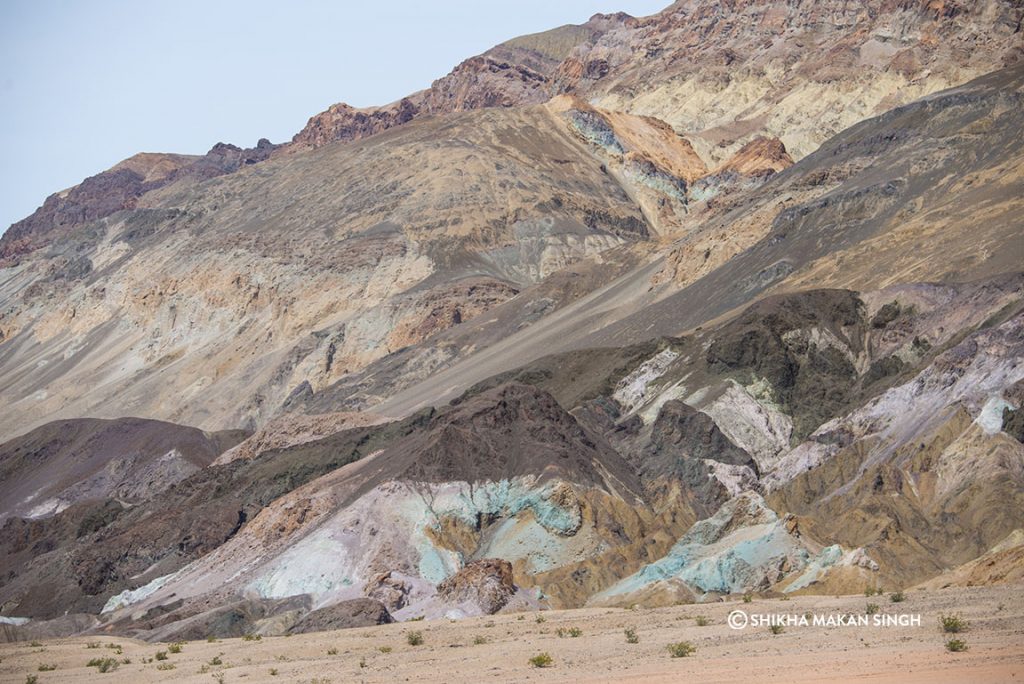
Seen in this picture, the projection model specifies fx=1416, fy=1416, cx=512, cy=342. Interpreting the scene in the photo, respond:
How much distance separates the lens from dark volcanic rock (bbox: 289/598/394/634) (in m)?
46.0

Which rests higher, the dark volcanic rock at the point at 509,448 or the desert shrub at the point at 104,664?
the desert shrub at the point at 104,664

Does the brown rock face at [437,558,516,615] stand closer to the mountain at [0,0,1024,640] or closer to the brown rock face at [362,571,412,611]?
the mountain at [0,0,1024,640]

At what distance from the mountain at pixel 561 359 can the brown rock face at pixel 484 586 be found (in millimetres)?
135

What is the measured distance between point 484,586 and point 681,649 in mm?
22997

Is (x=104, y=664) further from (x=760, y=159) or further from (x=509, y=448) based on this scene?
(x=760, y=159)

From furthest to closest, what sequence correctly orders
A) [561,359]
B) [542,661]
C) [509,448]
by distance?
[561,359] → [509,448] → [542,661]

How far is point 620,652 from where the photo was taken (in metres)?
23.8

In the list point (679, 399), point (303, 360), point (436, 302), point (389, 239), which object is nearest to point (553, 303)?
point (436, 302)

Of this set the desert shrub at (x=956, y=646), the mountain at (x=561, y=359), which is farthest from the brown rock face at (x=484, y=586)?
the desert shrub at (x=956, y=646)

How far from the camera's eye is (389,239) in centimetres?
14462

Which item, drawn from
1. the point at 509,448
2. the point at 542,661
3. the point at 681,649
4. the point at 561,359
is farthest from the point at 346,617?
the point at 561,359

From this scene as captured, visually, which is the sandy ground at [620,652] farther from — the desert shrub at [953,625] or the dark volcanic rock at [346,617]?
the dark volcanic rock at [346,617]

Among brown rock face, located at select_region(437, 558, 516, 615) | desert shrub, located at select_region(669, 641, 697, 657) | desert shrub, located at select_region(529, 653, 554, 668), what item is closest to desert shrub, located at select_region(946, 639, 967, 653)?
desert shrub, located at select_region(669, 641, 697, 657)

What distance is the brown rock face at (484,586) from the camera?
44.6 meters
